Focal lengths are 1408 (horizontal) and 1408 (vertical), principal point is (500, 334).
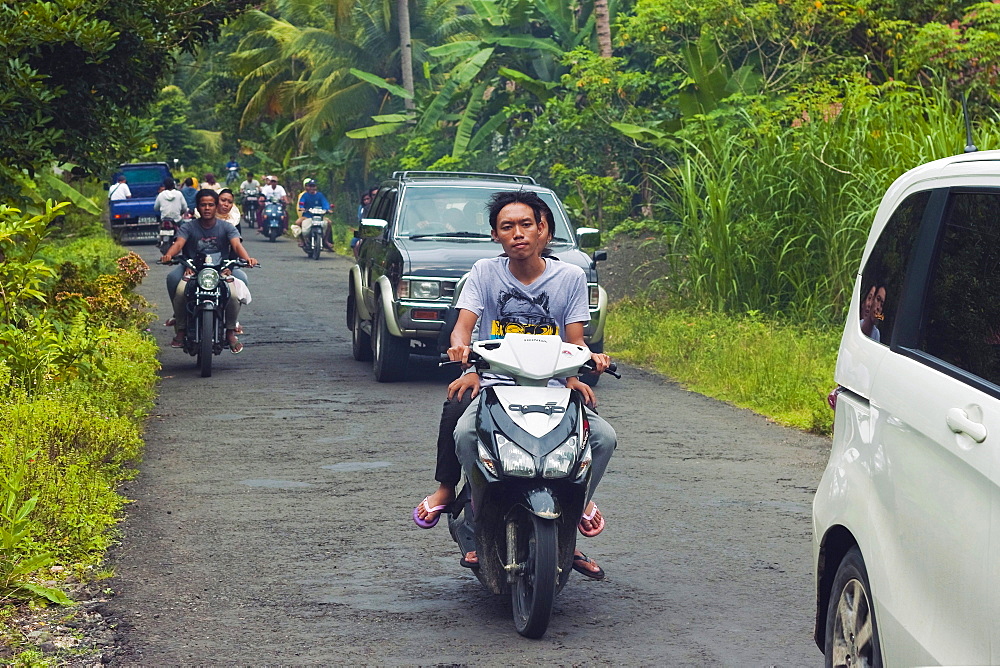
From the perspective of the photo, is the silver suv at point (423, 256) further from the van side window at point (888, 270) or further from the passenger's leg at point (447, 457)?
the van side window at point (888, 270)

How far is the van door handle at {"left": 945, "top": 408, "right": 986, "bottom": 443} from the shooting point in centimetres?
327

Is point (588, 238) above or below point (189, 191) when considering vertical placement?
above

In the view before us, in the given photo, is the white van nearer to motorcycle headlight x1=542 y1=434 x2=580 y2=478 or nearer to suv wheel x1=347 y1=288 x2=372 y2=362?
motorcycle headlight x1=542 y1=434 x2=580 y2=478

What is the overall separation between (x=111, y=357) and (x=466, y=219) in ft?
11.9

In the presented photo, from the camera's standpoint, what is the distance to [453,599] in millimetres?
6090

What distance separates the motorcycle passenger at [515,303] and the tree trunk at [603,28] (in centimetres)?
1914

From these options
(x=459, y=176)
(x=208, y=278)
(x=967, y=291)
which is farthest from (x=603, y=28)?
(x=967, y=291)

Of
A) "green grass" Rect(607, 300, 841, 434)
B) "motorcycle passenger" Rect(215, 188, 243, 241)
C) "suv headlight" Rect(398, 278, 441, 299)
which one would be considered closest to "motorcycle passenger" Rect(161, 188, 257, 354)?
"motorcycle passenger" Rect(215, 188, 243, 241)

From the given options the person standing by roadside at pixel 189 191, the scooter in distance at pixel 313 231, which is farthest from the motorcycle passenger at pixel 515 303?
the person standing by roadside at pixel 189 191

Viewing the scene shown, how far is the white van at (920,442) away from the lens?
331 centimetres

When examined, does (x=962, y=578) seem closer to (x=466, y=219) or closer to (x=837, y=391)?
(x=837, y=391)

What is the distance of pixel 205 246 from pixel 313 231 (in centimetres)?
1760

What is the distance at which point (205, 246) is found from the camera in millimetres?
13625

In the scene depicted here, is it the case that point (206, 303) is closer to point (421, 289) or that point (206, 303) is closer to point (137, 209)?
point (421, 289)
